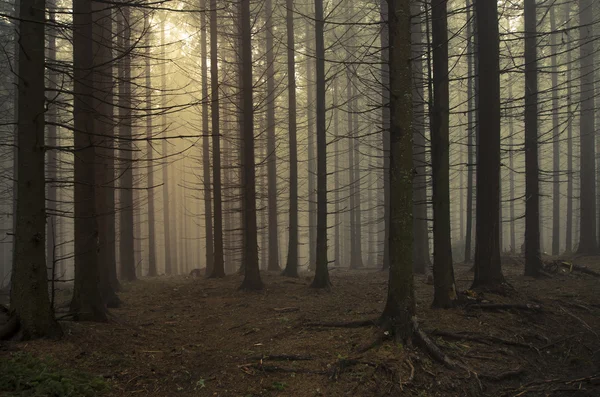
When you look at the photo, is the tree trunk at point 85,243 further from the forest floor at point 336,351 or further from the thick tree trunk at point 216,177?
the thick tree trunk at point 216,177

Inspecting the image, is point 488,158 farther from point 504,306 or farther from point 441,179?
point 504,306

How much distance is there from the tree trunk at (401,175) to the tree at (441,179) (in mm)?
1940

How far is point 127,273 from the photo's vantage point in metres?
16.4

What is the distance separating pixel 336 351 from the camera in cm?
578

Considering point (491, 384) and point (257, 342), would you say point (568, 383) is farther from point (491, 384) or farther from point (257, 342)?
point (257, 342)

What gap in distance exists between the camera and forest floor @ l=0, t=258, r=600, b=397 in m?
5.01

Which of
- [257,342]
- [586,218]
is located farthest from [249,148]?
[586,218]

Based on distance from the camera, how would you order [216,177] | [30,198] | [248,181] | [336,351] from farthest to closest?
[216,177], [248,181], [336,351], [30,198]

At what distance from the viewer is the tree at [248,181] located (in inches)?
456

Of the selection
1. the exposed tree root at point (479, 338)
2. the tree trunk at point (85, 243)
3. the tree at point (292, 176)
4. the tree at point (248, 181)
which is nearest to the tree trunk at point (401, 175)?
the exposed tree root at point (479, 338)

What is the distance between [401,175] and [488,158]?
3.96 m

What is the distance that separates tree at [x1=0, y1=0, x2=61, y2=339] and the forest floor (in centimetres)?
39

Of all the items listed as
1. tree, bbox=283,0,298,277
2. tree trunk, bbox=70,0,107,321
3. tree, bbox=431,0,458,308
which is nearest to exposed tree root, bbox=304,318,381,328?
tree, bbox=431,0,458,308

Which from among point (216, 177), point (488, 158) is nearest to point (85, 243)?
point (216, 177)
